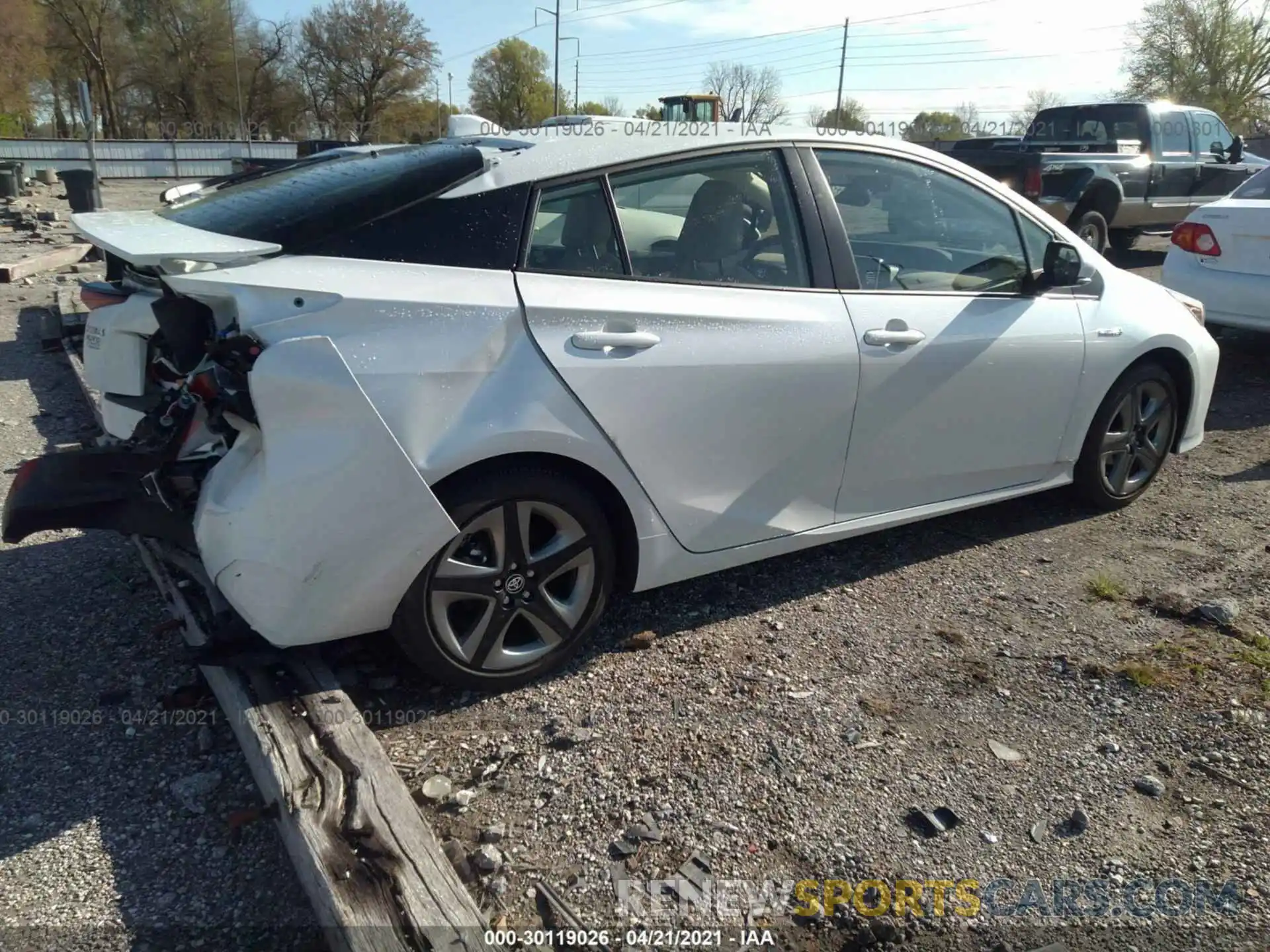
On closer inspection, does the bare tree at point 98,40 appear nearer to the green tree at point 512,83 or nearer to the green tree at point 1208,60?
the green tree at point 512,83

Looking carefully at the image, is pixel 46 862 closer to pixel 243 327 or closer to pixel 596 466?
pixel 243 327

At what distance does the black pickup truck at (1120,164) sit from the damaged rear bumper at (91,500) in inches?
426

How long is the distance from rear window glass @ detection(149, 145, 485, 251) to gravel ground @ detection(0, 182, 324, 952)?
143 centimetres

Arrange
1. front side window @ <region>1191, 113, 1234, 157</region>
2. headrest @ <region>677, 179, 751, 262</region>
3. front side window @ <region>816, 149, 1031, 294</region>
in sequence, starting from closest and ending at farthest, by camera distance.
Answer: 1. headrest @ <region>677, 179, 751, 262</region>
2. front side window @ <region>816, 149, 1031, 294</region>
3. front side window @ <region>1191, 113, 1234, 157</region>

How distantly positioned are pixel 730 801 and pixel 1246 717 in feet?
5.74

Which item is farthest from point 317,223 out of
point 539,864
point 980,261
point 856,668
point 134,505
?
point 980,261

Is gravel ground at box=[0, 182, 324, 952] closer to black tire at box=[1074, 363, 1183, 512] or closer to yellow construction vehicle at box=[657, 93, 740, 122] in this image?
black tire at box=[1074, 363, 1183, 512]

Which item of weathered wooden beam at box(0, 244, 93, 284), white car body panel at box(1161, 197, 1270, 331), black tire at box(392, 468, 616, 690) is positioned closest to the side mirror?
black tire at box(392, 468, 616, 690)

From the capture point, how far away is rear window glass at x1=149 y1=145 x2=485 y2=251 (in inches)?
109

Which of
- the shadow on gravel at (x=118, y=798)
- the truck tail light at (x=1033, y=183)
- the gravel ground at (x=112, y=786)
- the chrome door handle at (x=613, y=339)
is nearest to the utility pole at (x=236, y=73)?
the truck tail light at (x=1033, y=183)

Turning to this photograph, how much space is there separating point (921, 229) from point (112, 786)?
11.2 feet

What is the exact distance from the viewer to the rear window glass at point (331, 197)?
2.76m

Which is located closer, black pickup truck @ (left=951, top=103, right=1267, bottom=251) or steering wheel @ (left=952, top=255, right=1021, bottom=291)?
steering wheel @ (left=952, top=255, right=1021, bottom=291)
